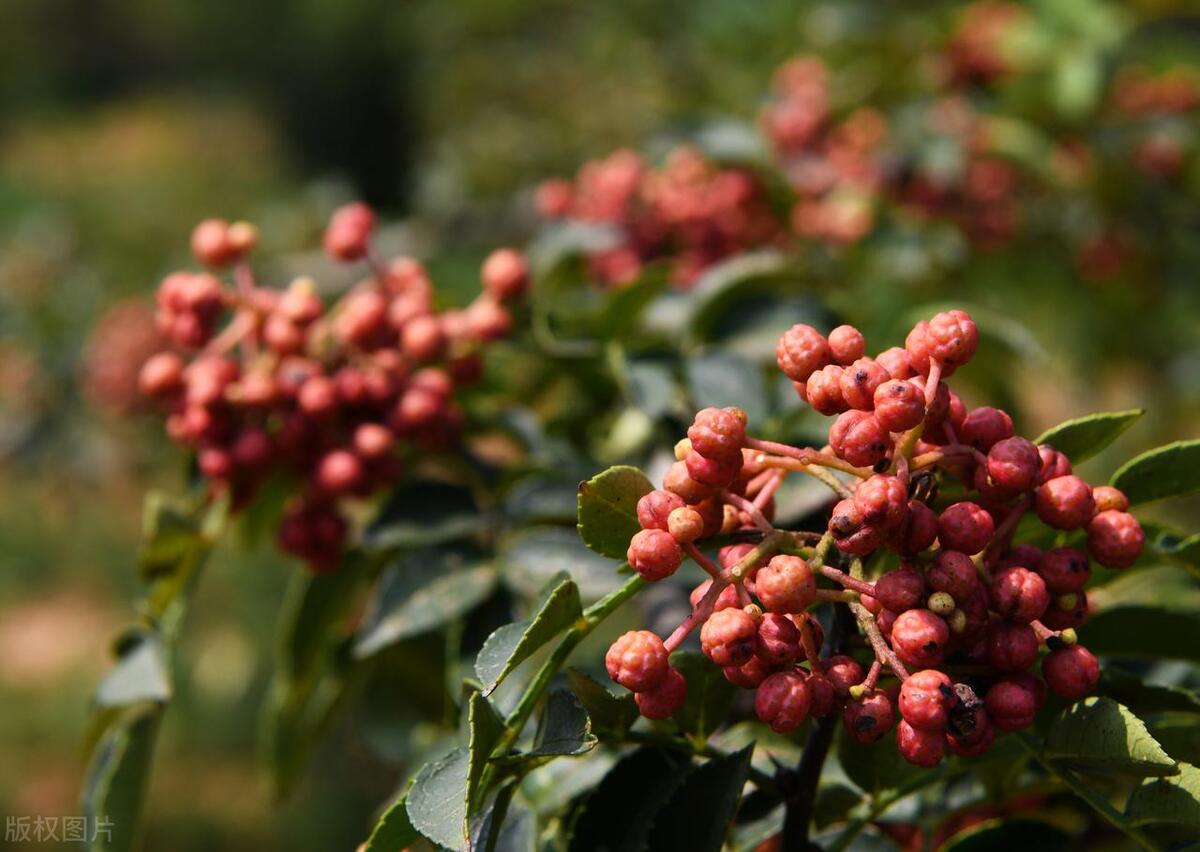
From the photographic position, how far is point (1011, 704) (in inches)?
24.3

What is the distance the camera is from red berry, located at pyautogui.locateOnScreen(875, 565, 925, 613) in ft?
2.00

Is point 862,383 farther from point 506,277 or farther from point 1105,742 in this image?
point 506,277

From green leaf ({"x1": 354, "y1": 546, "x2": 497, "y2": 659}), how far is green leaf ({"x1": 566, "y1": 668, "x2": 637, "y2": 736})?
0.97 ft

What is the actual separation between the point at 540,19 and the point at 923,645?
348 centimetres

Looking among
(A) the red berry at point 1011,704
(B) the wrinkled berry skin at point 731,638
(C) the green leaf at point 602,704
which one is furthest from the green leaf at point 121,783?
(A) the red berry at point 1011,704

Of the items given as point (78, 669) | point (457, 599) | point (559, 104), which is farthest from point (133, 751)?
point (78, 669)

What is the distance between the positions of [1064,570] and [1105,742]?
0.09 m

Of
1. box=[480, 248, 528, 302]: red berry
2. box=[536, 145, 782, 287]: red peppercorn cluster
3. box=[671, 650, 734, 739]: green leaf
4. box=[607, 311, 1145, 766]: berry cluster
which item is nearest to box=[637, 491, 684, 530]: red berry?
box=[607, 311, 1145, 766]: berry cluster

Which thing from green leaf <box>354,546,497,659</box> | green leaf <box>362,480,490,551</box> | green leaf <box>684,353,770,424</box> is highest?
green leaf <box>684,353,770,424</box>

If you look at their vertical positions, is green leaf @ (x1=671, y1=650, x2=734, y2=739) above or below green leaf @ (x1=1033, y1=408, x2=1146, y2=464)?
below

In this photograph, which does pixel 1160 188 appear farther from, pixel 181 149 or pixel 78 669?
pixel 181 149

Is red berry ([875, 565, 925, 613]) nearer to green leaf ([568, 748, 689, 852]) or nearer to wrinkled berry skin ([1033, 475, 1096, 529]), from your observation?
wrinkled berry skin ([1033, 475, 1096, 529])

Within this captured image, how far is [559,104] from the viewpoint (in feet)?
11.0

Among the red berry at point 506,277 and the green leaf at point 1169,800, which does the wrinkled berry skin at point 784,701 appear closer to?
the green leaf at point 1169,800
